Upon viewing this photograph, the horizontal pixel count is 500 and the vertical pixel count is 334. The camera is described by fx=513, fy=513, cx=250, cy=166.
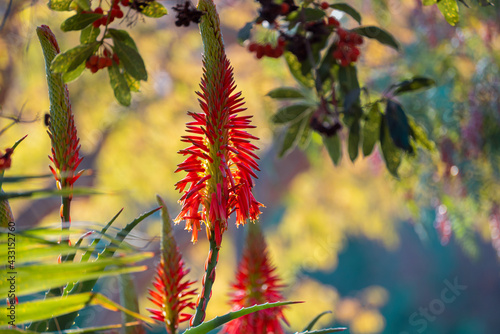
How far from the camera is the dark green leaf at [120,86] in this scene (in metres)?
0.60

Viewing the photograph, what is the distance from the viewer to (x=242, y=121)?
1.38 ft

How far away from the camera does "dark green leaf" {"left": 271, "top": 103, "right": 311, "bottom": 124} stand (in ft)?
2.64

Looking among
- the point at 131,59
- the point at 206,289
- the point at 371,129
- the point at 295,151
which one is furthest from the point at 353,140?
the point at 295,151

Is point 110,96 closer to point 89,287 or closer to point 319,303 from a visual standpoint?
point 319,303

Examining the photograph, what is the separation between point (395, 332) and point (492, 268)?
1.70m

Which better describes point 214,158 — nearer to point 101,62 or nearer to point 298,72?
point 101,62

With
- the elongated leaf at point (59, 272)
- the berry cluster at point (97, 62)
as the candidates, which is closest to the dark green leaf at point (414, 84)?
the berry cluster at point (97, 62)

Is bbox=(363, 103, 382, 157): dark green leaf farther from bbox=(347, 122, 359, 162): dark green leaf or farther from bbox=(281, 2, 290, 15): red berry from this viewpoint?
bbox=(281, 2, 290, 15): red berry

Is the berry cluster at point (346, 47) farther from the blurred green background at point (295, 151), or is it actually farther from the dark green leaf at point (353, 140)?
the blurred green background at point (295, 151)

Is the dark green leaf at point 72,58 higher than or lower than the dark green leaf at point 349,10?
lower

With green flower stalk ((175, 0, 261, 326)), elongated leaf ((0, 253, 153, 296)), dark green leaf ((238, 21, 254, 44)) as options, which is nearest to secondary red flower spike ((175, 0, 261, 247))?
green flower stalk ((175, 0, 261, 326))

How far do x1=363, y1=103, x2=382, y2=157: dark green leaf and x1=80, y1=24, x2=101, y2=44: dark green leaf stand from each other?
1.29 ft

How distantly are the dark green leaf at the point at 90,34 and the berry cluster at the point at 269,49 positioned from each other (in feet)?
0.85

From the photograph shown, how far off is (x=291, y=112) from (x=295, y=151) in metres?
2.57
